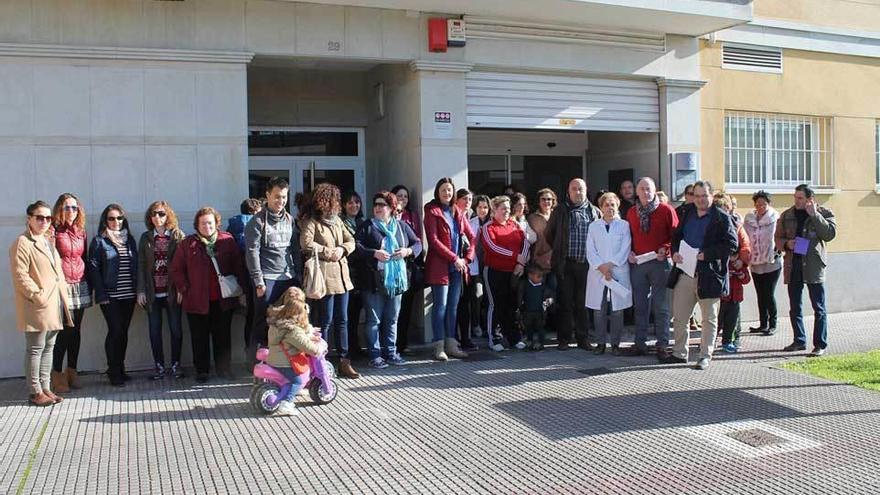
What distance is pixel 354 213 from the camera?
28.9 feet

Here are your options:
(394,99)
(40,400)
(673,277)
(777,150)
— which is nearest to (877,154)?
(777,150)

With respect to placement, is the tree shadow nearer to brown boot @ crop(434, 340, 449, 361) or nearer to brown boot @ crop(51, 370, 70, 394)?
brown boot @ crop(434, 340, 449, 361)

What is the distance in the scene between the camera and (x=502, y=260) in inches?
355

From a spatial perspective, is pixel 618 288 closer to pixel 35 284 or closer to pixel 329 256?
pixel 329 256

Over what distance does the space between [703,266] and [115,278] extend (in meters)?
5.73

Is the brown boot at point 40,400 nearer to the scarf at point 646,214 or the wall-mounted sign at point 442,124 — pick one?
the wall-mounted sign at point 442,124

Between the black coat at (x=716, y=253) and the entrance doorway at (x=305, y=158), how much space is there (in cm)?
488

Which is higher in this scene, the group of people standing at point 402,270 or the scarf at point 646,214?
the scarf at point 646,214

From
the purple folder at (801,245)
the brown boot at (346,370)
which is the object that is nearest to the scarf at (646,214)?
the purple folder at (801,245)

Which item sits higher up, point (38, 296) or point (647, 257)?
point (647, 257)

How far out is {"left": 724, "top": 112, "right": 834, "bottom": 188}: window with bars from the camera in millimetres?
11680

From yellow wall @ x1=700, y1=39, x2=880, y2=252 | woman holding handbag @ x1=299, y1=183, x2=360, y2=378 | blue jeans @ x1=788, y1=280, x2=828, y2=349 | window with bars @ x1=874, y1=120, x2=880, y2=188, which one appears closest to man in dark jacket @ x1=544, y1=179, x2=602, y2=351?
blue jeans @ x1=788, y1=280, x2=828, y2=349

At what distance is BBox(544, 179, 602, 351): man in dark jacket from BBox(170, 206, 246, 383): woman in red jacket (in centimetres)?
351

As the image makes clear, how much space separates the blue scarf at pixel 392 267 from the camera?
8.33 m
